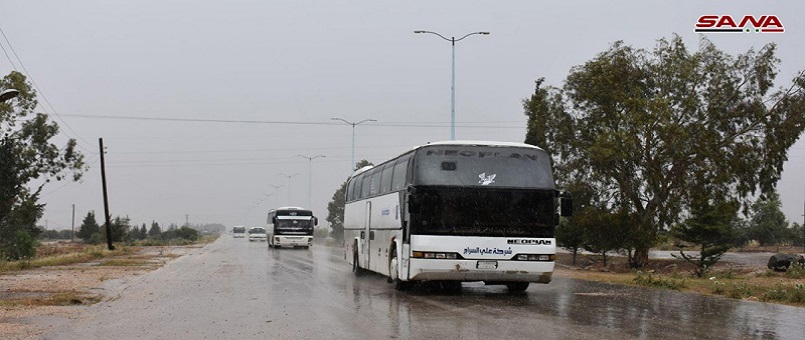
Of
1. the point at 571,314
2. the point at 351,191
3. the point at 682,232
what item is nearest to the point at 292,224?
the point at 351,191

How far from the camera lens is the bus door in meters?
22.7

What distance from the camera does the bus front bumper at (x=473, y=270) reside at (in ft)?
55.0

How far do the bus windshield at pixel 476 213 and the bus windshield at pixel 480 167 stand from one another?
199mm

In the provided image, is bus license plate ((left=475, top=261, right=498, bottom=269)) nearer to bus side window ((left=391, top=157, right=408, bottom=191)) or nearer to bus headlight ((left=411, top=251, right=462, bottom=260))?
bus headlight ((left=411, top=251, right=462, bottom=260))

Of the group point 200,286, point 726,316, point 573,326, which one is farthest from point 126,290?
point 726,316

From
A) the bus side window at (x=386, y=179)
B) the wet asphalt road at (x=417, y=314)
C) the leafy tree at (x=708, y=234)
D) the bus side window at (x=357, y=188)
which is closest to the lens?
the wet asphalt road at (x=417, y=314)

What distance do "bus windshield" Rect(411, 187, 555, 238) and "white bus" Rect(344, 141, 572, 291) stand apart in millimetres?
20

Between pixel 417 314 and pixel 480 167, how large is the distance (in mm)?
4688

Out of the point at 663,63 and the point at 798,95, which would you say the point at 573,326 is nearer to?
the point at 663,63

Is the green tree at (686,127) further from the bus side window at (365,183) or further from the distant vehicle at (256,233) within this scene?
the distant vehicle at (256,233)

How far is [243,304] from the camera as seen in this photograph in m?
→ 15.6

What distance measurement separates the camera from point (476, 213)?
16969mm

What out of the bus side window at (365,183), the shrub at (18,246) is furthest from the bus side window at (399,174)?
the shrub at (18,246)

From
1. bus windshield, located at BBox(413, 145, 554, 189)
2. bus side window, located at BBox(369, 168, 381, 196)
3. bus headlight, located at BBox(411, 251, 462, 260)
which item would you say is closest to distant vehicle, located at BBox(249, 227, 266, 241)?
bus side window, located at BBox(369, 168, 381, 196)
